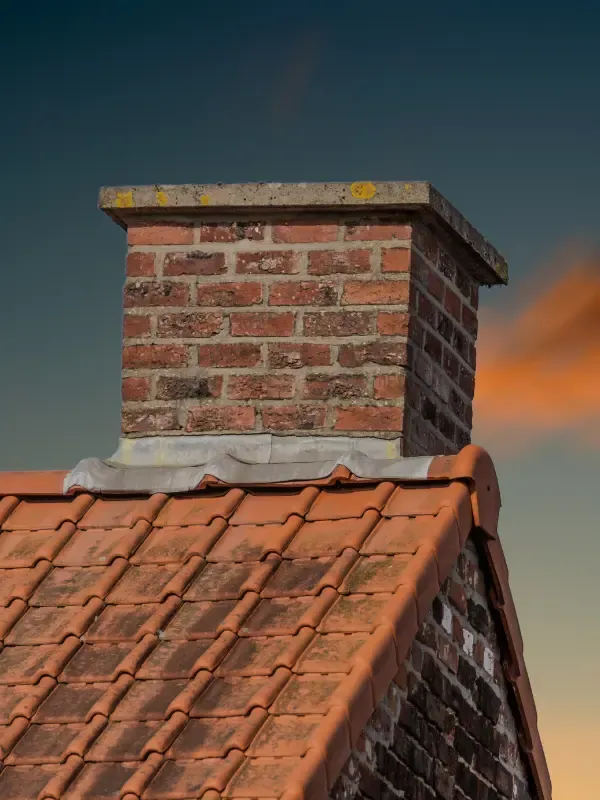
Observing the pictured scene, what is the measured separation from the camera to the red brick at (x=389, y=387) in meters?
6.52

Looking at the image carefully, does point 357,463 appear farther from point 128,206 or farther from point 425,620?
point 128,206

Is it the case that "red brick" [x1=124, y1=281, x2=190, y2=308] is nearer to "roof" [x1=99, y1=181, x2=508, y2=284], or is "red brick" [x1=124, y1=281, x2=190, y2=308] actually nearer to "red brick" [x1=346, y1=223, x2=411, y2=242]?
"roof" [x1=99, y1=181, x2=508, y2=284]

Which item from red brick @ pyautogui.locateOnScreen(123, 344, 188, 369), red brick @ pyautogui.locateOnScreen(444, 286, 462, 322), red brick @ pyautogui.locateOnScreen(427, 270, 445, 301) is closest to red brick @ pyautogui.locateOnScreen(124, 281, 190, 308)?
red brick @ pyautogui.locateOnScreen(123, 344, 188, 369)

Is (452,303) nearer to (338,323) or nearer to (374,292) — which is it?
(374,292)

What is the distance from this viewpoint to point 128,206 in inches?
273

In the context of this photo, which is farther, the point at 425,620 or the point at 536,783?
the point at 536,783

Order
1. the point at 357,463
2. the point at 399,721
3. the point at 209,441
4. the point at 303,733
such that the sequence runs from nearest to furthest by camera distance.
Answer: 1. the point at 303,733
2. the point at 399,721
3. the point at 357,463
4. the point at 209,441

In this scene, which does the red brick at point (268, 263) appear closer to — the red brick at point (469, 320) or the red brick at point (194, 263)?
the red brick at point (194, 263)

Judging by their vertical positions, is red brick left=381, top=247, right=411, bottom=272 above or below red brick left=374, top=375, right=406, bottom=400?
above

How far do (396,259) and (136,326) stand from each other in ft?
3.65

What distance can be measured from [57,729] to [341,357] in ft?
7.27

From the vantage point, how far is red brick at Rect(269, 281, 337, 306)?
21.9 feet

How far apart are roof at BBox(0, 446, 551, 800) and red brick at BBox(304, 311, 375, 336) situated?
3.07 feet

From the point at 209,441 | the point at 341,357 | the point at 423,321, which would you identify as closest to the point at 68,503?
the point at 209,441
